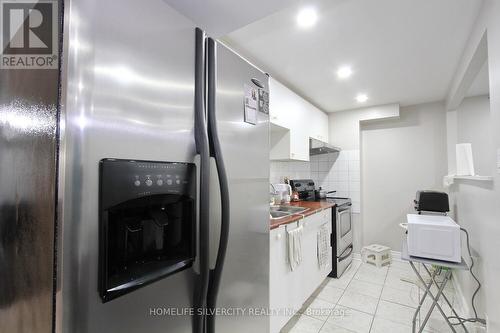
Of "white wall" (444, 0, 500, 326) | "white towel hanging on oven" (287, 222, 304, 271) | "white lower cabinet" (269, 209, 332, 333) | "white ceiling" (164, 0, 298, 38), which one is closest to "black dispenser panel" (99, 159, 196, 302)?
"white ceiling" (164, 0, 298, 38)

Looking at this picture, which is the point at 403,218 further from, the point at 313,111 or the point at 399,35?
the point at 399,35

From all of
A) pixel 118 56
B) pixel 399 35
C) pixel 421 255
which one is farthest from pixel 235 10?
pixel 421 255

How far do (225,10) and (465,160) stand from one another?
7.38 ft

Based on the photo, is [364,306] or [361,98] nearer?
[364,306]

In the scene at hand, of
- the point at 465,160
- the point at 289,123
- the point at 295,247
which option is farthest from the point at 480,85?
the point at 295,247

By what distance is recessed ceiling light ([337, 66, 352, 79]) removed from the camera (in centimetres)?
221

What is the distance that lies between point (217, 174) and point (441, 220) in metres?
1.74

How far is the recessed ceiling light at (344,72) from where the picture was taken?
2.21 m

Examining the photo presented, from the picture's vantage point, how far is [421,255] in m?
1.53

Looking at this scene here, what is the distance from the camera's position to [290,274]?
5.90ft

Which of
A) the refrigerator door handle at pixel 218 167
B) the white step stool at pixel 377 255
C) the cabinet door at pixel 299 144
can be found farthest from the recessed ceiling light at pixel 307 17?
the white step stool at pixel 377 255

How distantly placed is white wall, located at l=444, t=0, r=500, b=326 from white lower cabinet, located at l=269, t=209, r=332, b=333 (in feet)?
3.80

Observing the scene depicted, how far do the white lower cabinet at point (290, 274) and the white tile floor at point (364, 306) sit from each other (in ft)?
0.53

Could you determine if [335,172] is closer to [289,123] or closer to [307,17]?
[289,123]
